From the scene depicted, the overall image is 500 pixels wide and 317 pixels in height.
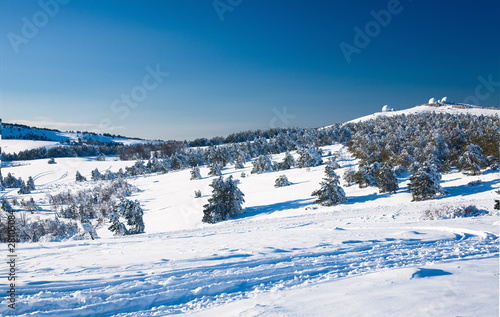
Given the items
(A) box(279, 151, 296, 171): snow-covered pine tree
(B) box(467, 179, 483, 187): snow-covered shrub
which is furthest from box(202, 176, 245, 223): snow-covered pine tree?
(A) box(279, 151, 296, 171): snow-covered pine tree

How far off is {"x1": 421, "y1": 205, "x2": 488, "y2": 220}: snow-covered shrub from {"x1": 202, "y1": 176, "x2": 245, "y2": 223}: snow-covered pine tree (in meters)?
19.3

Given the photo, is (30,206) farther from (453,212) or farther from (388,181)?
(453,212)

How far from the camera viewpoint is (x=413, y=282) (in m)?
5.56

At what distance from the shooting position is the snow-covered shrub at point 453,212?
590 inches

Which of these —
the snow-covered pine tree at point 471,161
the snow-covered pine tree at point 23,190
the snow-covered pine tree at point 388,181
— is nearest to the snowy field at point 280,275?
the snow-covered pine tree at point 388,181

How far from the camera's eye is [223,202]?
99.1ft

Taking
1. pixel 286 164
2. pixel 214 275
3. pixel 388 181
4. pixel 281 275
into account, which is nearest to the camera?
pixel 281 275

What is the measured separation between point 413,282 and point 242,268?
13.4ft

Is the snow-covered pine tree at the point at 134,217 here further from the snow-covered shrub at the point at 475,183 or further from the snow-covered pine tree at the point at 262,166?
the snow-covered pine tree at the point at 262,166

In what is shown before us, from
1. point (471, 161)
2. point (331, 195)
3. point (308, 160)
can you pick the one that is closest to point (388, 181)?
point (331, 195)

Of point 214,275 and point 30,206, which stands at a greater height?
point 30,206

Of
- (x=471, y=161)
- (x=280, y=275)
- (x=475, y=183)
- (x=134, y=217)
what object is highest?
(x=471, y=161)

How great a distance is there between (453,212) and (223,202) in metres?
21.1

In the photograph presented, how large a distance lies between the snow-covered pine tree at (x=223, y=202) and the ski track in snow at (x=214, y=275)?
809 inches
